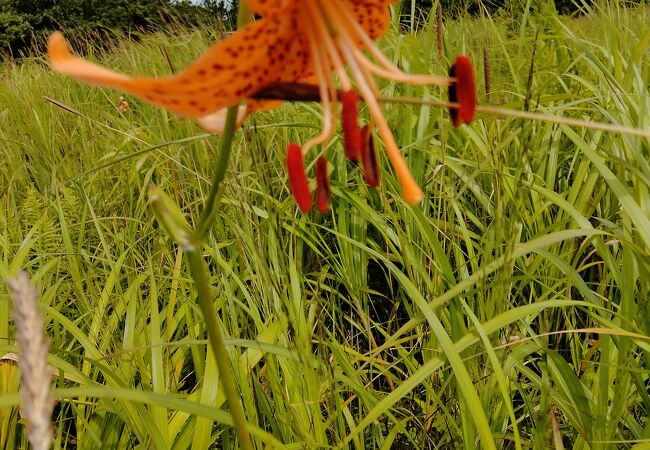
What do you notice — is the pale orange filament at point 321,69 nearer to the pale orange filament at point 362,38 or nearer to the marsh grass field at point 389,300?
the pale orange filament at point 362,38

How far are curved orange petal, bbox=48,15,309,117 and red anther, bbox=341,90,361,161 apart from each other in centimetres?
6

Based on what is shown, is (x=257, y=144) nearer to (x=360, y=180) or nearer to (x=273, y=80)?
(x=273, y=80)

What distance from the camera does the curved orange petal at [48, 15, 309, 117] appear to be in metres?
0.38

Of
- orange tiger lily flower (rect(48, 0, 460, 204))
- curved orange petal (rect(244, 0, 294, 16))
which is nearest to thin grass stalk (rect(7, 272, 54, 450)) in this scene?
orange tiger lily flower (rect(48, 0, 460, 204))

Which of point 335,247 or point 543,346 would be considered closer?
Answer: point 543,346

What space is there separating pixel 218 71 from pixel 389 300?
2.97ft

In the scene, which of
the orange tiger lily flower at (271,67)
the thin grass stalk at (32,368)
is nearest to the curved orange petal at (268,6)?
the orange tiger lily flower at (271,67)

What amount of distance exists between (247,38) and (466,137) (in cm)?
120

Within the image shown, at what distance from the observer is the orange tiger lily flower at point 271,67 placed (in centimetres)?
40

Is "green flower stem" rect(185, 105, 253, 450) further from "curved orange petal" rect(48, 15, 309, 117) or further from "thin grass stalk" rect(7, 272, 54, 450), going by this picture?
"thin grass stalk" rect(7, 272, 54, 450)

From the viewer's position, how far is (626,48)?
1.70m

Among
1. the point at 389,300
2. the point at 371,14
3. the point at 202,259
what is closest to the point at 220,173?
the point at 202,259

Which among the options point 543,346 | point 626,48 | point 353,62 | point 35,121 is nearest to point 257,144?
point 353,62

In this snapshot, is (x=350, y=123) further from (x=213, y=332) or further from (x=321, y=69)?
(x=213, y=332)
